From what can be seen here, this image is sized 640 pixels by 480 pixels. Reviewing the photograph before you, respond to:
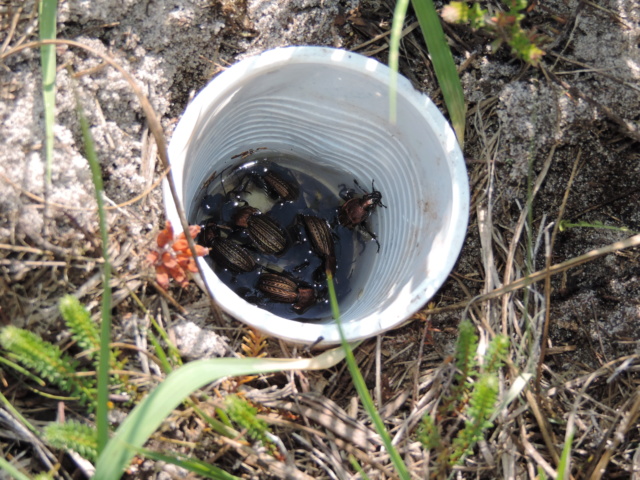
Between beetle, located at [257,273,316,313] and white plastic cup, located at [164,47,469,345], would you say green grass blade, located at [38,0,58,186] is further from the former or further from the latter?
beetle, located at [257,273,316,313]

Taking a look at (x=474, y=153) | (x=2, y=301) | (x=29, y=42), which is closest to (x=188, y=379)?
(x=2, y=301)

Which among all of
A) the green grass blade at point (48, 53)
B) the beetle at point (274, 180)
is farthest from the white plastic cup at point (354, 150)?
the green grass blade at point (48, 53)

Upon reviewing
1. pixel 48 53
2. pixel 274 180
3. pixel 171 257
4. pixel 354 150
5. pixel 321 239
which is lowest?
pixel 321 239

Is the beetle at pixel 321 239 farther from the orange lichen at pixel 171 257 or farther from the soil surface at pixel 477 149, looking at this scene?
Answer: the orange lichen at pixel 171 257

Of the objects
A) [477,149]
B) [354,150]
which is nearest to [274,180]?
[354,150]

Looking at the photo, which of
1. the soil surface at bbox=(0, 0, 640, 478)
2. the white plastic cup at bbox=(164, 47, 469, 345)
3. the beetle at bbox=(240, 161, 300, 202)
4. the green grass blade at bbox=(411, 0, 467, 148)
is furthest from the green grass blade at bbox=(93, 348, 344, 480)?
the beetle at bbox=(240, 161, 300, 202)

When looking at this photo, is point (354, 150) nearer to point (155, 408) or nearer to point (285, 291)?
point (285, 291)
